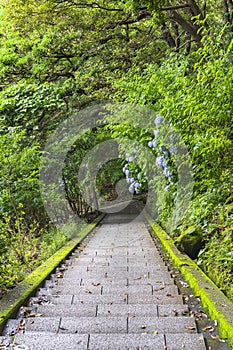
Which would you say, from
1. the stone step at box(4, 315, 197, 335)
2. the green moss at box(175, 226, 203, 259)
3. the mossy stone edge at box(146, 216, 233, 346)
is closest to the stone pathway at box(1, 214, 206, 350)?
the stone step at box(4, 315, 197, 335)

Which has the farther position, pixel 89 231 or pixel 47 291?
pixel 89 231

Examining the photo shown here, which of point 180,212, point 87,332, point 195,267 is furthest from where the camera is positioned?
point 180,212

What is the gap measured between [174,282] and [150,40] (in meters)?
7.32

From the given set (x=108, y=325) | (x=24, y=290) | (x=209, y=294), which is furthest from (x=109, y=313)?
(x=24, y=290)

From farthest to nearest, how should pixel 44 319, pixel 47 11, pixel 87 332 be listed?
pixel 47 11 < pixel 44 319 < pixel 87 332

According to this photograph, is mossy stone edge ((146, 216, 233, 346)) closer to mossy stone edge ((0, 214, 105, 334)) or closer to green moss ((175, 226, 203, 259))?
green moss ((175, 226, 203, 259))

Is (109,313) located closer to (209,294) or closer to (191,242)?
(209,294)

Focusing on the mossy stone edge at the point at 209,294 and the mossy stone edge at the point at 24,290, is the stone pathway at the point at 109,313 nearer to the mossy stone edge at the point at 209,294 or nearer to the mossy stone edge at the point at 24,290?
the mossy stone edge at the point at 24,290

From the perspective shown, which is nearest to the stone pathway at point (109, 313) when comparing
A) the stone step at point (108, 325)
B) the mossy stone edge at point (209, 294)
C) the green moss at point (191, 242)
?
the stone step at point (108, 325)

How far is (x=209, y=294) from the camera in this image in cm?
323

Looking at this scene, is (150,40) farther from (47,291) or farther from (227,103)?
(47,291)

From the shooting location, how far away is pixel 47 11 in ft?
27.9

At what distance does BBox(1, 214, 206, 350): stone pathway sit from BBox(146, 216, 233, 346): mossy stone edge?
19 cm

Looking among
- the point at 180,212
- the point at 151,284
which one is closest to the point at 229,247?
the point at 151,284
